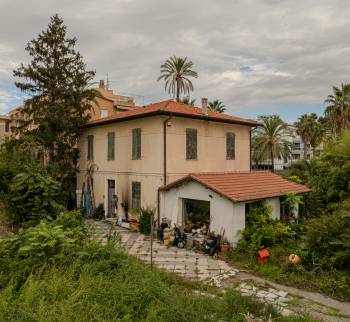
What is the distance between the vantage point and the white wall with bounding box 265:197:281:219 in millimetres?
14868

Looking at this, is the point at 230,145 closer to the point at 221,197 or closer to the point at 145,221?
the point at 221,197

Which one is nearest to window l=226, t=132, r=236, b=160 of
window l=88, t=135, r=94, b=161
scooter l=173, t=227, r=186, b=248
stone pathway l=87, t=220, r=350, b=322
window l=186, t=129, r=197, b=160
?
window l=186, t=129, r=197, b=160

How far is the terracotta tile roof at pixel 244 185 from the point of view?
13.4 meters

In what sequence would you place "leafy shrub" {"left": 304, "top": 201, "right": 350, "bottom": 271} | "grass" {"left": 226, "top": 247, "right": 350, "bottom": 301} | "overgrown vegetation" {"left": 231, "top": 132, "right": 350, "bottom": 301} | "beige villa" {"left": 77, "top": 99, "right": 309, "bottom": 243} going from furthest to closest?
"beige villa" {"left": 77, "top": 99, "right": 309, "bottom": 243} → "leafy shrub" {"left": 304, "top": 201, "right": 350, "bottom": 271} → "overgrown vegetation" {"left": 231, "top": 132, "right": 350, "bottom": 301} → "grass" {"left": 226, "top": 247, "right": 350, "bottom": 301}

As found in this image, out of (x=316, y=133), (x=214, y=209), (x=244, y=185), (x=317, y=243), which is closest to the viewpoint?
(x=317, y=243)

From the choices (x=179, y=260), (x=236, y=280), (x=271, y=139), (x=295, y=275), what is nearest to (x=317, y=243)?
(x=295, y=275)

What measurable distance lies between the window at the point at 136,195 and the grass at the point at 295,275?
690cm

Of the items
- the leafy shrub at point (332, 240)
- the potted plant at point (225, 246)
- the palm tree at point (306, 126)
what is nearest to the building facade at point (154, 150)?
the potted plant at point (225, 246)

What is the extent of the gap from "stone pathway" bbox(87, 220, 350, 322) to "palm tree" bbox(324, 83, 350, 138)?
87.3 feet

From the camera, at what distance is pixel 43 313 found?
4.78m

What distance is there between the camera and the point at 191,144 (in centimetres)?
1695

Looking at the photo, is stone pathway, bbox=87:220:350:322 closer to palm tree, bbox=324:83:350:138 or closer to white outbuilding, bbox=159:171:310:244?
white outbuilding, bbox=159:171:310:244

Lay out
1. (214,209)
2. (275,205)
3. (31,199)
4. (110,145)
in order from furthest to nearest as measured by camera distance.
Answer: (110,145) → (275,205) → (214,209) → (31,199)

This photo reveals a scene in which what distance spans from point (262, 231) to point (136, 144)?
810cm
